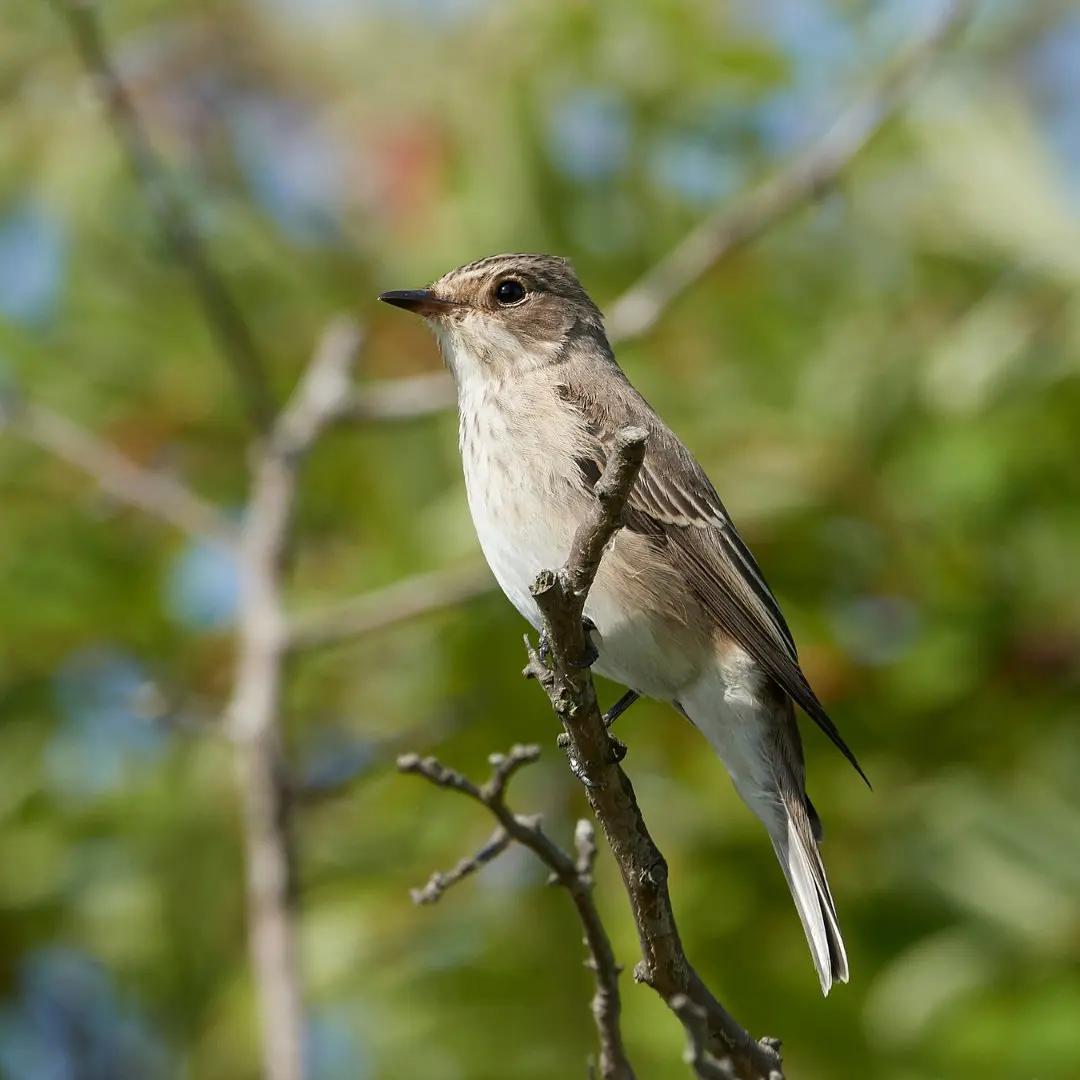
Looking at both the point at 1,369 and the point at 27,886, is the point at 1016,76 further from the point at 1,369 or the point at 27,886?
the point at 27,886

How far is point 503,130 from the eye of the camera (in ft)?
17.0

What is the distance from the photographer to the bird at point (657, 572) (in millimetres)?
3932

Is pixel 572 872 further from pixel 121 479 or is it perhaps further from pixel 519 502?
pixel 121 479

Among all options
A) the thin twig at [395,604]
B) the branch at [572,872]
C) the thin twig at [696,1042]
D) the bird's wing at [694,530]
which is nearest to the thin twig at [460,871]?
the branch at [572,872]

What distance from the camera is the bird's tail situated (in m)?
3.74

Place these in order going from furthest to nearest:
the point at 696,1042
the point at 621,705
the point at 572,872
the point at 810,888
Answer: the point at 621,705 < the point at 810,888 < the point at 572,872 < the point at 696,1042

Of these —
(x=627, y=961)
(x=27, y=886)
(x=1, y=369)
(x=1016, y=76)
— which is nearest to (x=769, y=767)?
(x=627, y=961)

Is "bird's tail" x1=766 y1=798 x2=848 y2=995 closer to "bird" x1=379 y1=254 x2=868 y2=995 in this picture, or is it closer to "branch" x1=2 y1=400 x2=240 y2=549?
"bird" x1=379 y1=254 x2=868 y2=995

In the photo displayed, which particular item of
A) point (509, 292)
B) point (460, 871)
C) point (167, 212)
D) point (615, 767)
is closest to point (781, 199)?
point (509, 292)

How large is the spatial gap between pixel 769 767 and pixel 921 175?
7.60ft

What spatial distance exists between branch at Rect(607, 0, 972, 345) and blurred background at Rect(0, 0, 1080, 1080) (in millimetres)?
305

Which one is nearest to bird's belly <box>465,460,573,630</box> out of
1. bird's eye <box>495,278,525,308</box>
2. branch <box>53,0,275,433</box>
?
bird's eye <box>495,278,525,308</box>

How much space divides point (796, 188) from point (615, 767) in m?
2.39

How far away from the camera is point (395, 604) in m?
4.67
